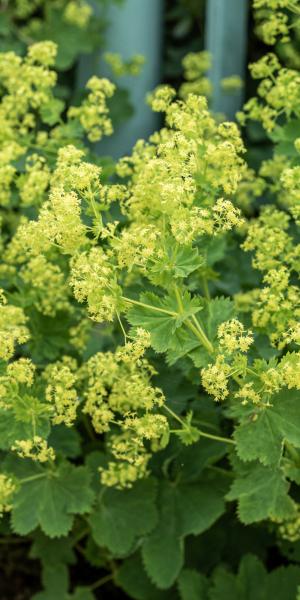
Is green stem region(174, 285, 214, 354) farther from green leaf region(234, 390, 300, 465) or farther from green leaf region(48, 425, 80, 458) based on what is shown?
green leaf region(48, 425, 80, 458)

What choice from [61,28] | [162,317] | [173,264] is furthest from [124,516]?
[61,28]

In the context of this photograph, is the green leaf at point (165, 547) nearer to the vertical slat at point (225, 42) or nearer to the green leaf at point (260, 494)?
the green leaf at point (260, 494)

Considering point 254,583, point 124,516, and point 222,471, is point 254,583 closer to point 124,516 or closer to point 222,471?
point 222,471

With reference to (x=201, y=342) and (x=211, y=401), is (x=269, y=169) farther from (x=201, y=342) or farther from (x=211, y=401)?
(x=201, y=342)

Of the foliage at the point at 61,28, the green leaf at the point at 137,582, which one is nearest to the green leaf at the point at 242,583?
the green leaf at the point at 137,582

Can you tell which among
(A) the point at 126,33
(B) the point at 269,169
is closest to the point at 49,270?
(B) the point at 269,169
